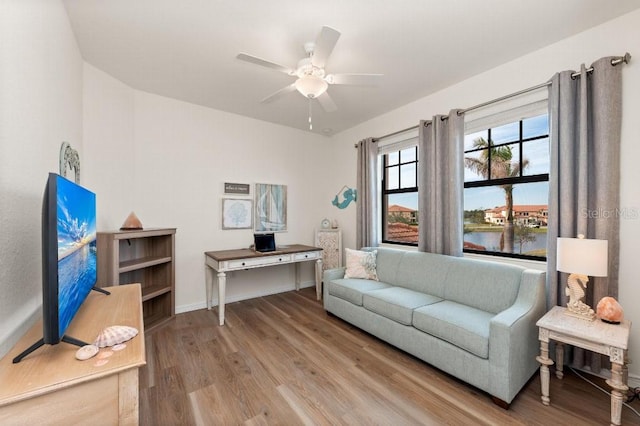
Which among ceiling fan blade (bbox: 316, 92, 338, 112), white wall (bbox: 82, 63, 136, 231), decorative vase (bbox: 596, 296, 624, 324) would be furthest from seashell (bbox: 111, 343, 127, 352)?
decorative vase (bbox: 596, 296, 624, 324)

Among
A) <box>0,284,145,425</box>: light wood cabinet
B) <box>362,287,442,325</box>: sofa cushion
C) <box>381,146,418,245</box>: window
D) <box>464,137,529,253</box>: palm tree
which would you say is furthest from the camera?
<box>381,146,418,245</box>: window

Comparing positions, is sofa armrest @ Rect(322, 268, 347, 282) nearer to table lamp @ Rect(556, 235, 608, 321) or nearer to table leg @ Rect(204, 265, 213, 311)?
table leg @ Rect(204, 265, 213, 311)

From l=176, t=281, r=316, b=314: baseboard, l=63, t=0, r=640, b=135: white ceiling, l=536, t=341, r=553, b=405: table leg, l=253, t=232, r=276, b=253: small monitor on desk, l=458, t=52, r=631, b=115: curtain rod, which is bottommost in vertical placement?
l=176, t=281, r=316, b=314: baseboard

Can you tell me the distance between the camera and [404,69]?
8.50ft

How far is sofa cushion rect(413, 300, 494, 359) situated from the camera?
1.84 metres

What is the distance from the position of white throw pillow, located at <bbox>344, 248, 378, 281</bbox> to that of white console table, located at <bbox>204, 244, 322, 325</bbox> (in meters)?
0.69

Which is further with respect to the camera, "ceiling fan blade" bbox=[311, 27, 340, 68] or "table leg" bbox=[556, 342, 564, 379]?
"table leg" bbox=[556, 342, 564, 379]

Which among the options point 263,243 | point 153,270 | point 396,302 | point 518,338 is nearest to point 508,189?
point 518,338

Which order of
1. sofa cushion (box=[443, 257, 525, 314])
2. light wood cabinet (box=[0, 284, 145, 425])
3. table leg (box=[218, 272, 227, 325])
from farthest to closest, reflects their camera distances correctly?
table leg (box=[218, 272, 227, 325])
sofa cushion (box=[443, 257, 525, 314])
light wood cabinet (box=[0, 284, 145, 425])

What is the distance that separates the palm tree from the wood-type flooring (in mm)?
1153

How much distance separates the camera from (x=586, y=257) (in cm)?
172

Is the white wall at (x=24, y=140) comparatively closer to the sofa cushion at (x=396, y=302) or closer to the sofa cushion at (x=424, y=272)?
the sofa cushion at (x=396, y=302)

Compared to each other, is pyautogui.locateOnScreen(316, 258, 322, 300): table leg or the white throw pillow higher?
the white throw pillow

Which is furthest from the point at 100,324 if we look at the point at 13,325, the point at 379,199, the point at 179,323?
the point at 379,199
